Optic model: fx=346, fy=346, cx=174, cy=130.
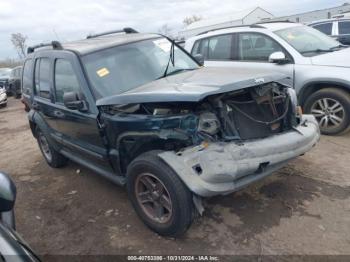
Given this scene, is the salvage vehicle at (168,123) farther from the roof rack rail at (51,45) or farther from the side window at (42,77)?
the side window at (42,77)

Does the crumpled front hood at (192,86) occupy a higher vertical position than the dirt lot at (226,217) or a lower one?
higher

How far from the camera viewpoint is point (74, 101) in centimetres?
391

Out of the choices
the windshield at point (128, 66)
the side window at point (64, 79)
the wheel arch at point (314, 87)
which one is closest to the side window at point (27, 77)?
the side window at point (64, 79)

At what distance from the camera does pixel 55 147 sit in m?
5.42

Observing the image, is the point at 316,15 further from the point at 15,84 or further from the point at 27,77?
the point at 27,77

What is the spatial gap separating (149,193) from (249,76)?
1.57 m

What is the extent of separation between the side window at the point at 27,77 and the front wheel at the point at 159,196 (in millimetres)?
3042

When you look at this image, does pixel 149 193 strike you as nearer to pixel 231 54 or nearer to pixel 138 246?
Answer: pixel 138 246

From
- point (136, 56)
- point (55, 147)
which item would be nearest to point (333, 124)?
point (136, 56)

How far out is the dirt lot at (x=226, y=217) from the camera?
10.7ft

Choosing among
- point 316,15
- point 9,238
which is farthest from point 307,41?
point 316,15

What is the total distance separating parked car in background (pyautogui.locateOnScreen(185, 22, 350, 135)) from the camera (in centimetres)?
556

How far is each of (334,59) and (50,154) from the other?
4.98 meters

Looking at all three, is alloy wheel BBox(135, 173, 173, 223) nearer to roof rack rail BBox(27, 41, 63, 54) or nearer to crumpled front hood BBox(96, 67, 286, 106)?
crumpled front hood BBox(96, 67, 286, 106)
